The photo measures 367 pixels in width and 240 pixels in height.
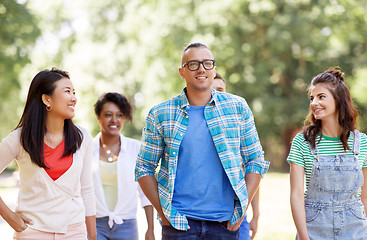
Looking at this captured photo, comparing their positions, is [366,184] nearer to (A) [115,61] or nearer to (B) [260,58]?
(B) [260,58]

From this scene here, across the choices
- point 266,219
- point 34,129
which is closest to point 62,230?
point 34,129

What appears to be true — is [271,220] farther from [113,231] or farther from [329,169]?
[329,169]

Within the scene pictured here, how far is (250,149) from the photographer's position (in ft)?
13.5

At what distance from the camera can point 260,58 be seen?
1118 inches

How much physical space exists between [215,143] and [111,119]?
7.85 ft

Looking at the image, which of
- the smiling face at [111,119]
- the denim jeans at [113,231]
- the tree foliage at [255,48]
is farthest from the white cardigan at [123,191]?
the tree foliage at [255,48]

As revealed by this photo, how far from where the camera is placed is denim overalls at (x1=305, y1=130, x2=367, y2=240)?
426cm

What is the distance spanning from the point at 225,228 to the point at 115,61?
30.1m

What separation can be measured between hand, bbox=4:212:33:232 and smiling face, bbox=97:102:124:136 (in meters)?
2.12

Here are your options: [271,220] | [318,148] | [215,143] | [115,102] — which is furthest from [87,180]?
[271,220]

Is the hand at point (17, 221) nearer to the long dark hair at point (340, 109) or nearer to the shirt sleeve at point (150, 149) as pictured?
the shirt sleeve at point (150, 149)

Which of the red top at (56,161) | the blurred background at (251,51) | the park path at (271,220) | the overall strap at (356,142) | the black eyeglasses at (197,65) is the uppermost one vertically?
the blurred background at (251,51)

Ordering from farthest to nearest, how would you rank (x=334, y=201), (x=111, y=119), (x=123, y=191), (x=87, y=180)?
(x=111, y=119)
(x=123, y=191)
(x=87, y=180)
(x=334, y=201)

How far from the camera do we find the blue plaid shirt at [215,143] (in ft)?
12.9
